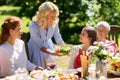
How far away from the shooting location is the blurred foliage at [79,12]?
1059cm

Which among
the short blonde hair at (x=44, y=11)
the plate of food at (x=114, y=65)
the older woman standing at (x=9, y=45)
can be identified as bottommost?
the plate of food at (x=114, y=65)

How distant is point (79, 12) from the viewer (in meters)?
10.7

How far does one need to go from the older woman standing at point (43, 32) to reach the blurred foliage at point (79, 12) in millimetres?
3918

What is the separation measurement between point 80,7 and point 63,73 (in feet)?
19.6

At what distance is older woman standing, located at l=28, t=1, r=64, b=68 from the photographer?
243 inches

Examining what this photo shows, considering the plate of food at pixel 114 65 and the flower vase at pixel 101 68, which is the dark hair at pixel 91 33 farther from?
the flower vase at pixel 101 68

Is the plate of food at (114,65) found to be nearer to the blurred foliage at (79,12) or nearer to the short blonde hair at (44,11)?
the short blonde hair at (44,11)

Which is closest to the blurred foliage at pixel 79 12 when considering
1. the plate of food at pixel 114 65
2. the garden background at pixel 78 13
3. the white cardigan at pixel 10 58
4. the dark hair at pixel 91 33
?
the garden background at pixel 78 13

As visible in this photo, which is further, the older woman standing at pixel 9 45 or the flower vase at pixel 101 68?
the older woman standing at pixel 9 45

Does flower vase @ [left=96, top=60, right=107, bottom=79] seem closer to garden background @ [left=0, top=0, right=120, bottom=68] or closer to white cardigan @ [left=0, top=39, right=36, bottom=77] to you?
white cardigan @ [left=0, top=39, right=36, bottom=77]

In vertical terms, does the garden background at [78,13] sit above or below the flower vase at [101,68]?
above

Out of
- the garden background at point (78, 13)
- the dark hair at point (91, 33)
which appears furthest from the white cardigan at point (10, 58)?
the garden background at point (78, 13)

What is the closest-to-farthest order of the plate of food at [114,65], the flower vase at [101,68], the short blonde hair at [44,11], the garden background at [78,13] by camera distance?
the flower vase at [101,68] → the plate of food at [114,65] → the short blonde hair at [44,11] → the garden background at [78,13]

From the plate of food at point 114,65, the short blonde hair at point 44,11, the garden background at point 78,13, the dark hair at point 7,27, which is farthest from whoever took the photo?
the garden background at point 78,13
